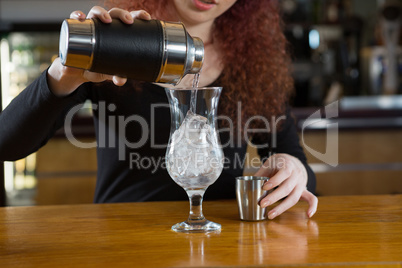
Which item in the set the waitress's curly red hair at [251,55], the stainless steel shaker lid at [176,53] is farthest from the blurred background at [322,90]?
the stainless steel shaker lid at [176,53]

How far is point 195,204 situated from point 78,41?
0.37 m

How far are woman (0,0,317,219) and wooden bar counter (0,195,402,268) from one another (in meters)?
0.20

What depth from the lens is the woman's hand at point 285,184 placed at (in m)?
1.06

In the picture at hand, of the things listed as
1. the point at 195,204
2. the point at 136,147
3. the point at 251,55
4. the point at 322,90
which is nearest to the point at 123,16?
the point at 195,204

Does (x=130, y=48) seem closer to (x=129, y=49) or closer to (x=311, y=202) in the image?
(x=129, y=49)

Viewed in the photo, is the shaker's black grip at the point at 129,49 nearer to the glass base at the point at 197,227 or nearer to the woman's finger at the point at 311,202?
the glass base at the point at 197,227

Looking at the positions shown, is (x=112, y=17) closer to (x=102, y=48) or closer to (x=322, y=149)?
(x=102, y=48)

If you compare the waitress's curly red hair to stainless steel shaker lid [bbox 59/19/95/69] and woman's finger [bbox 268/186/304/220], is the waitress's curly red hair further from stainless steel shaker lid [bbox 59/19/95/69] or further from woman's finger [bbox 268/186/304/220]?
stainless steel shaker lid [bbox 59/19/95/69]

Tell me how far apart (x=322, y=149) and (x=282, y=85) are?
1959mm

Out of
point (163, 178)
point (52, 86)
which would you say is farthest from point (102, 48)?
point (163, 178)

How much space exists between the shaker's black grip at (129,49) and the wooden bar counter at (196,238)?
0.30 m

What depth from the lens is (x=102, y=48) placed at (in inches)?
33.1

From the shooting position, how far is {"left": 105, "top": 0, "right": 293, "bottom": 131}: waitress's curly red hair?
1550 millimetres

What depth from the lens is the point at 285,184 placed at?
1.10 meters
